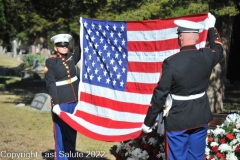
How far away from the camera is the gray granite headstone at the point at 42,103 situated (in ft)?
42.8

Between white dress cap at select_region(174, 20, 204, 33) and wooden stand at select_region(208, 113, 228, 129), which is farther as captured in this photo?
wooden stand at select_region(208, 113, 228, 129)

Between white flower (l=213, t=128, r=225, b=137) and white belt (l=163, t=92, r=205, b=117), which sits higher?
white belt (l=163, t=92, r=205, b=117)

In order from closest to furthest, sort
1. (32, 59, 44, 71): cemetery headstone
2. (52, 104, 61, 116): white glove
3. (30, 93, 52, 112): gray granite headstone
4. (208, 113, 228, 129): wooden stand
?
1. (208, 113, 228, 129): wooden stand
2. (52, 104, 61, 116): white glove
3. (30, 93, 52, 112): gray granite headstone
4. (32, 59, 44, 71): cemetery headstone

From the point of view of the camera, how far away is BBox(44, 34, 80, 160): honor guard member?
6.47 meters

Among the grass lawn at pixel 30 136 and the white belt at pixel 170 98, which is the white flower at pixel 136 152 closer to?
the white belt at pixel 170 98

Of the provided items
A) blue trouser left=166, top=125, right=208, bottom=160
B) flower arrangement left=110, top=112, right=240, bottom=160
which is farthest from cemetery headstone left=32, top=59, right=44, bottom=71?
blue trouser left=166, top=125, right=208, bottom=160

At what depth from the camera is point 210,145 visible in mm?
5547

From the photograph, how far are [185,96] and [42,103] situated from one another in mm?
9056

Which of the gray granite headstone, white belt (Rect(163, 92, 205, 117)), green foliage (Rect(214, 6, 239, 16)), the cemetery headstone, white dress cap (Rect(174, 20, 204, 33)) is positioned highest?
white dress cap (Rect(174, 20, 204, 33))

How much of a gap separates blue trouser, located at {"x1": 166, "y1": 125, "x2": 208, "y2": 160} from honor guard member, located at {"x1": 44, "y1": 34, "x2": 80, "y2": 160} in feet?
7.26

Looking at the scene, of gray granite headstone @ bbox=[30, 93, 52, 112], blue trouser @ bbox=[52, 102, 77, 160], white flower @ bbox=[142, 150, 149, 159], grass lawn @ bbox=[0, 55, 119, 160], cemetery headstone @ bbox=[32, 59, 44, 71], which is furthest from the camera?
cemetery headstone @ bbox=[32, 59, 44, 71]

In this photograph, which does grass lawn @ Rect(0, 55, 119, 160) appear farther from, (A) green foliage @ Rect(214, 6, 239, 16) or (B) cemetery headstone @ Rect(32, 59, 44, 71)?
(B) cemetery headstone @ Rect(32, 59, 44, 71)

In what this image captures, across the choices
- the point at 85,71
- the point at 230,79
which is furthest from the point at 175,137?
the point at 230,79

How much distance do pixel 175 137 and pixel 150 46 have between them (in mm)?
1518
